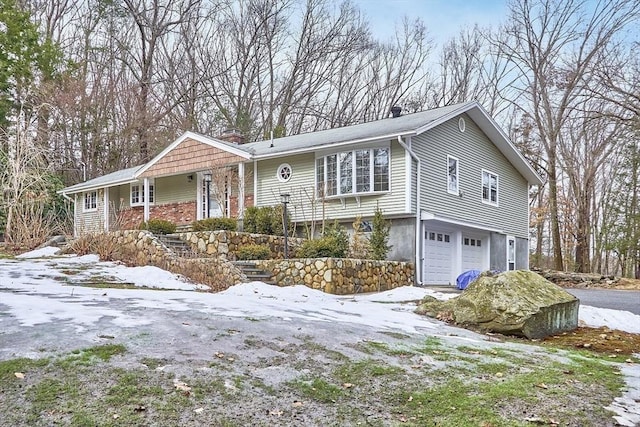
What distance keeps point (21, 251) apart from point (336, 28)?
2059cm

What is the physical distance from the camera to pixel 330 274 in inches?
421

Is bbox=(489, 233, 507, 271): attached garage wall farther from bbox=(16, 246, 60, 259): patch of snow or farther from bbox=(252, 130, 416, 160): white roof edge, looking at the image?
bbox=(16, 246, 60, 259): patch of snow

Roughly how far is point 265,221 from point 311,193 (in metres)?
1.62

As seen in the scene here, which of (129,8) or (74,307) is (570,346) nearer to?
(74,307)

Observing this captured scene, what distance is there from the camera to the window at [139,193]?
20.1 metres

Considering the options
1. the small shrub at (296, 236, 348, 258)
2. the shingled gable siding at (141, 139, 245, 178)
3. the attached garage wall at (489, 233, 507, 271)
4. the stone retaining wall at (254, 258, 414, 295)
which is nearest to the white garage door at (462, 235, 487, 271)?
the attached garage wall at (489, 233, 507, 271)

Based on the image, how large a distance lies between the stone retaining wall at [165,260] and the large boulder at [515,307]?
4200 millimetres

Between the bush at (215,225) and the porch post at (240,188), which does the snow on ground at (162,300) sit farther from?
the porch post at (240,188)

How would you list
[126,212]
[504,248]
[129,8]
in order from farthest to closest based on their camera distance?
[129,8]
[126,212]
[504,248]

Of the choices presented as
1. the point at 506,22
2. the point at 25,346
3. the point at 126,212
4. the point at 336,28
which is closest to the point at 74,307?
the point at 25,346

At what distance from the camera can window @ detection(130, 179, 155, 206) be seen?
20141 millimetres

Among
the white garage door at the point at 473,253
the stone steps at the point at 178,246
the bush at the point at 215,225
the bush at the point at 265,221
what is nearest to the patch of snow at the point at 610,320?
the stone steps at the point at 178,246

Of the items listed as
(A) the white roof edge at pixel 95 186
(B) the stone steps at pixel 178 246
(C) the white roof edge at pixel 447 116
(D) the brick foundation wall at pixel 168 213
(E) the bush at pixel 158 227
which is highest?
(C) the white roof edge at pixel 447 116

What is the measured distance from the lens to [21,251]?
14.2 meters
